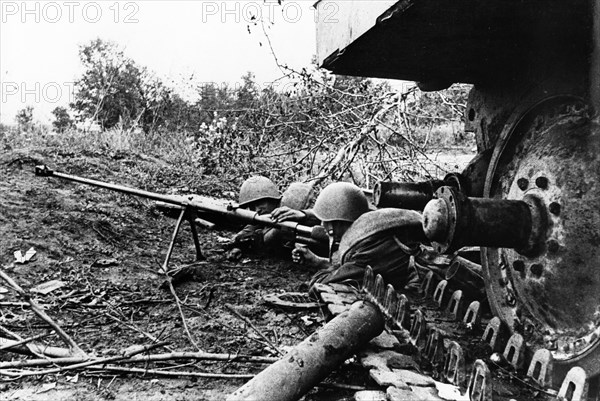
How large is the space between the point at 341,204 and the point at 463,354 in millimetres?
2924

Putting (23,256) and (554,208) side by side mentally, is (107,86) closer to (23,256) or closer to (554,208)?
(23,256)

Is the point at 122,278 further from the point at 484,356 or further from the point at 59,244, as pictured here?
the point at 484,356

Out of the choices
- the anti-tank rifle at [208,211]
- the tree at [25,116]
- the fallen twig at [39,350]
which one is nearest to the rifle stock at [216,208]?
the anti-tank rifle at [208,211]

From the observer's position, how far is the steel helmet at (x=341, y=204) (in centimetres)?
530

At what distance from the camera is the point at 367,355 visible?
308cm

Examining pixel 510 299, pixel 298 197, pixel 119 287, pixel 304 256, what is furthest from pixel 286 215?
pixel 510 299

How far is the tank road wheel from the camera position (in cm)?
245

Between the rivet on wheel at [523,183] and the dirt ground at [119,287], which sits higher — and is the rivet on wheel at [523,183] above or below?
above

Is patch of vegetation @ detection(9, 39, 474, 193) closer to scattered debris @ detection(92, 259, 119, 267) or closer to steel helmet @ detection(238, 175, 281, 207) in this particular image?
steel helmet @ detection(238, 175, 281, 207)

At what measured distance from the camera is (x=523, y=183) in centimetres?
296

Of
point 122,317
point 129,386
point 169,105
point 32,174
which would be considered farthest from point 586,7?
→ point 169,105

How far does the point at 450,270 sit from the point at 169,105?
14216 millimetres

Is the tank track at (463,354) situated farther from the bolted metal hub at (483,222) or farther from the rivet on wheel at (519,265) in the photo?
the bolted metal hub at (483,222)

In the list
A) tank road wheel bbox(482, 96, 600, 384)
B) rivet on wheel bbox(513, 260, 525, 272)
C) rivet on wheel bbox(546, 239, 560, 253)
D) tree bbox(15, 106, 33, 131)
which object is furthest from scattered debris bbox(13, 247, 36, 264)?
tree bbox(15, 106, 33, 131)
